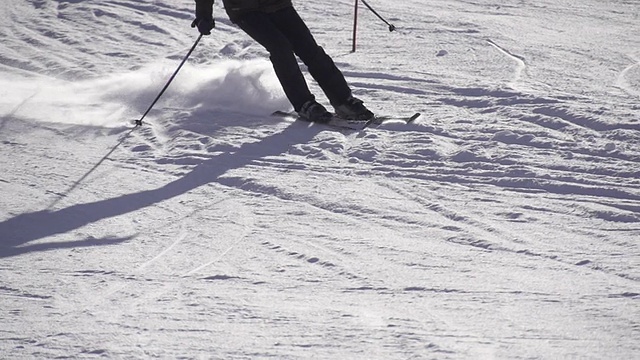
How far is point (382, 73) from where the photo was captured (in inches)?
324

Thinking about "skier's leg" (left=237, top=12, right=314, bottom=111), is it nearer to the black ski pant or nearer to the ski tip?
the black ski pant

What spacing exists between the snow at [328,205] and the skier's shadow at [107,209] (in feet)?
0.06

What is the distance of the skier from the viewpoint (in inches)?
269

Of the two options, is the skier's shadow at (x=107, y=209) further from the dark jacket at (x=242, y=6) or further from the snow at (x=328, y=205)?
the dark jacket at (x=242, y=6)

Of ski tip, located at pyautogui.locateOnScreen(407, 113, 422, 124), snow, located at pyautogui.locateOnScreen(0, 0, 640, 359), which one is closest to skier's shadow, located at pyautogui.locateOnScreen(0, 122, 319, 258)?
snow, located at pyautogui.locateOnScreen(0, 0, 640, 359)

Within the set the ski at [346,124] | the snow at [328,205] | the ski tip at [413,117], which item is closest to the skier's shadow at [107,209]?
the snow at [328,205]

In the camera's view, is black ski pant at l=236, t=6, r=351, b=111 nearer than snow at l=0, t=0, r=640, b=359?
No

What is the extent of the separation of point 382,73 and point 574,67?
5.41ft

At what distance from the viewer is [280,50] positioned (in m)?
6.81

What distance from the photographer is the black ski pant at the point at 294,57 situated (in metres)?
6.85

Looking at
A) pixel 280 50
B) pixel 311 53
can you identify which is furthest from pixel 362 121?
pixel 280 50

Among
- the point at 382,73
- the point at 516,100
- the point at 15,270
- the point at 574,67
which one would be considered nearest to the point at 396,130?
the point at 516,100

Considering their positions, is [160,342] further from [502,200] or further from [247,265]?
[502,200]

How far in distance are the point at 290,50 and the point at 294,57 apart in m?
0.06
